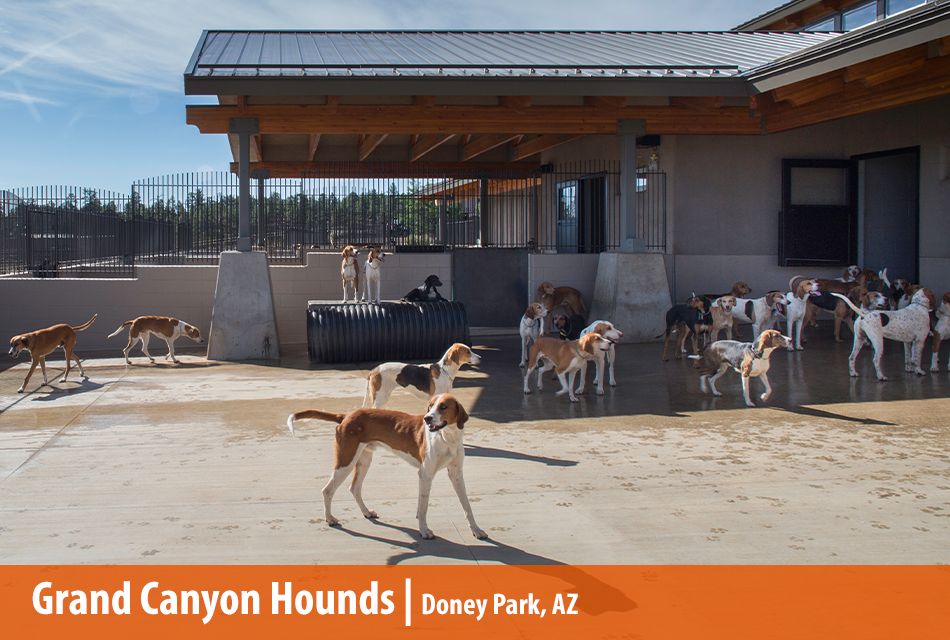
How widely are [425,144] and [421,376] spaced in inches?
588

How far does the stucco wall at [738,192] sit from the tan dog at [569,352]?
7633mm

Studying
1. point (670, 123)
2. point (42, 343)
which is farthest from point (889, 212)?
point (42, 343)

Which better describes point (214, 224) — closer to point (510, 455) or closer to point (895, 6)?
point (510, 455)

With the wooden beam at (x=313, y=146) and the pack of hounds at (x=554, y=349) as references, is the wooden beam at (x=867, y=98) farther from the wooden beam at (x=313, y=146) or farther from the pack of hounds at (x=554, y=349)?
the wooden beam at (x=313, y=146)

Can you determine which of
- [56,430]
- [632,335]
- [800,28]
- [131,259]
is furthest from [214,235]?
[800,28]

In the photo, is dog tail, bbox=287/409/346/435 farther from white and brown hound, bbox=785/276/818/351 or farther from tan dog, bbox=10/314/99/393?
white and brown hound, bbox=785/276/818/351

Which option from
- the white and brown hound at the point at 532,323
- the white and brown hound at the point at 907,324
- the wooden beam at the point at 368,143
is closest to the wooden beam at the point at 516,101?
the white and brown hound at the point at 532,323

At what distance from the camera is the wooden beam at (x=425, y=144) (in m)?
21.4

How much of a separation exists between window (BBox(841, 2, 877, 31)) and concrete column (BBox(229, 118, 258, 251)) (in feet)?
53.9

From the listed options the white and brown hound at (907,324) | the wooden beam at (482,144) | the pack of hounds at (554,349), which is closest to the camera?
the pack of hounds at (554,349)

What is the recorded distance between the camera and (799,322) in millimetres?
14078

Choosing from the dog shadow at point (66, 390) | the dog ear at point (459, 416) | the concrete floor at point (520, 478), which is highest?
the dog ear at point (459, 416)

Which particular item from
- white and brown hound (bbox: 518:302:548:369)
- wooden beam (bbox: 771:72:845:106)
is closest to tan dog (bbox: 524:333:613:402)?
white and brown hound (bbox: 518:302:548:369)

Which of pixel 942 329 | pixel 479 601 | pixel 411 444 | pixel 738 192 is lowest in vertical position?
pixel 479 601
